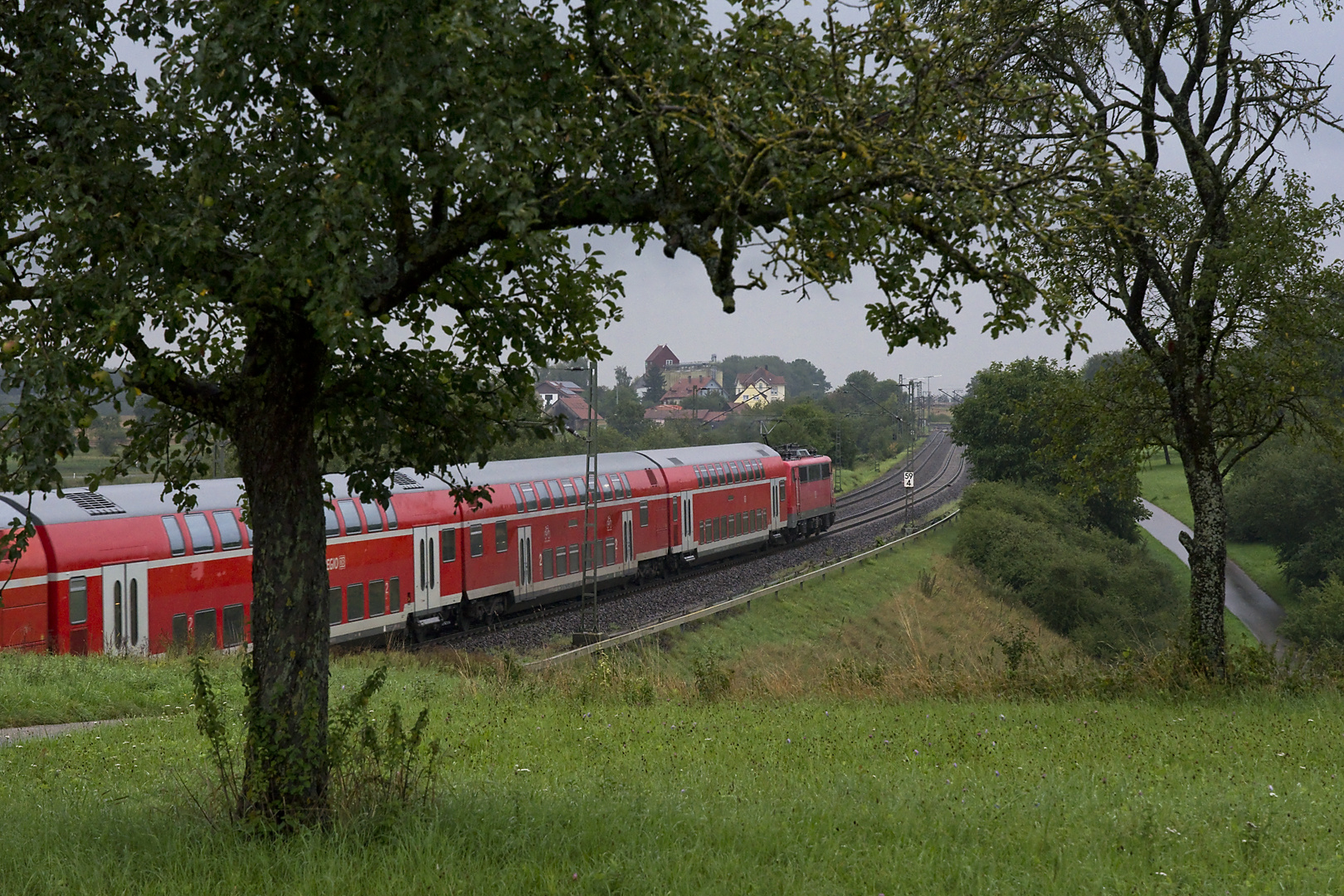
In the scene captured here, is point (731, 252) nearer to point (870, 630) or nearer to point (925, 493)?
point (870, 630)

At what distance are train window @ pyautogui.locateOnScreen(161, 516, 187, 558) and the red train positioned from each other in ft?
0.07

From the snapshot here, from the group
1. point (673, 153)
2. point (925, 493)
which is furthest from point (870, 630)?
point (925, 493)

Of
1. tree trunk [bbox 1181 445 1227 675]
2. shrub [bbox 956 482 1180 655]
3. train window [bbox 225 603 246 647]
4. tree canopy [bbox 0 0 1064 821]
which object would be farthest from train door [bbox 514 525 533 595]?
shrub [bbox 956 482 1180 655]

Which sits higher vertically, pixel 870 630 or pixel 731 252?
pixel 731 252

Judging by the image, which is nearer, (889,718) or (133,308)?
(133,308)

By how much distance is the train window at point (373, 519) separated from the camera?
20.2m

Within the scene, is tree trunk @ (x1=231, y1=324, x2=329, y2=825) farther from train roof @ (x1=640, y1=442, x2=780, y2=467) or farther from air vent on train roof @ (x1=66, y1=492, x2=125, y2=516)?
train roof @ (x1=640, y1=442, x2=780, y2=467)

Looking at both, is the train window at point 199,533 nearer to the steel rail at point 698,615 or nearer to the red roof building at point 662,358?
the steel rail at point 698,615

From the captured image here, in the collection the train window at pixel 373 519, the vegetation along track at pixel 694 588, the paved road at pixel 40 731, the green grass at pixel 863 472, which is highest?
the train window at pixel 373 519

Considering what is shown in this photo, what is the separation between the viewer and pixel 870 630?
1346 inches

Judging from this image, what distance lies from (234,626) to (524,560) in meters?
8.78

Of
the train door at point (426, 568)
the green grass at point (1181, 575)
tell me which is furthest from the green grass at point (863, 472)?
the train door at point (426, 568)

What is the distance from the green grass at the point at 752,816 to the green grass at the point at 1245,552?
3447 centimetres

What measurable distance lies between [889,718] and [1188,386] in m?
6.36
